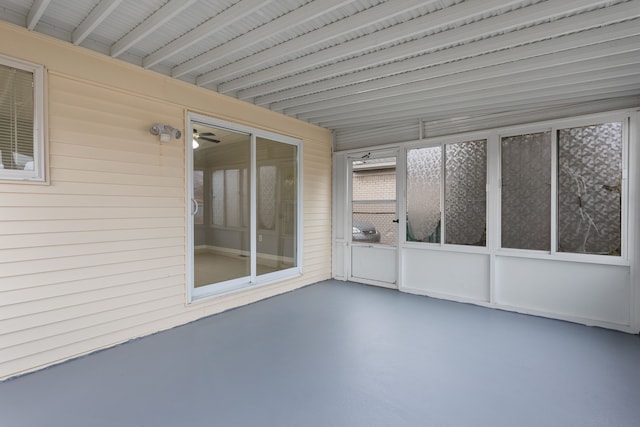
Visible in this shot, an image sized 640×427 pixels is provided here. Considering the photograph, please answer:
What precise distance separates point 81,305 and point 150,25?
8.17 ft

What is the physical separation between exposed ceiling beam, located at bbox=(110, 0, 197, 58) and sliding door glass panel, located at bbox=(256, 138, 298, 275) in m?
1.94

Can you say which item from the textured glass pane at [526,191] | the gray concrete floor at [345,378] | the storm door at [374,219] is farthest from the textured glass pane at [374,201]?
the gray concrete floor at [345,378]

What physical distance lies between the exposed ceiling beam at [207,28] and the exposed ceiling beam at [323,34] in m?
0.53

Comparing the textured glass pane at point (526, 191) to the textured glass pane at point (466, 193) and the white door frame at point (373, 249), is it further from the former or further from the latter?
the white door frame at point (373, 249)

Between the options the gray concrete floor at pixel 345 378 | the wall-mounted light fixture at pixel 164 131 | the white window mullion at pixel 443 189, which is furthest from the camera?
the white window mullion at pixel 443 189

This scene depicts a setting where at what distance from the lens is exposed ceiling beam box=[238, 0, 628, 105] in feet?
7.27

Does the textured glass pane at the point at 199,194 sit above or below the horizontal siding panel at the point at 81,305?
above

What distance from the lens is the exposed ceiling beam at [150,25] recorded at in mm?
2258

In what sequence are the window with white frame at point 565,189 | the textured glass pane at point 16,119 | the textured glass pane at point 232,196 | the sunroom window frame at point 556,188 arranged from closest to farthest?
1. the textured glass pane at point 16,119
2. the sunroom window frame at point 556,188
3. the window with white frame at point 565,189
4. the textured glass pane at point 232,196

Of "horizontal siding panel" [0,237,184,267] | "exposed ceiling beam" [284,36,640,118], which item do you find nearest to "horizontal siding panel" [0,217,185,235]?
"horizontal siding panel" [0,237,184,267]

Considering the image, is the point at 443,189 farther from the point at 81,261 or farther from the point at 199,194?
the point at 81,261

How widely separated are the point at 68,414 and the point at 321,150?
470 centimetres

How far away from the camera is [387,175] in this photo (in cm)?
544

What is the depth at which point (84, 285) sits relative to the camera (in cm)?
284
